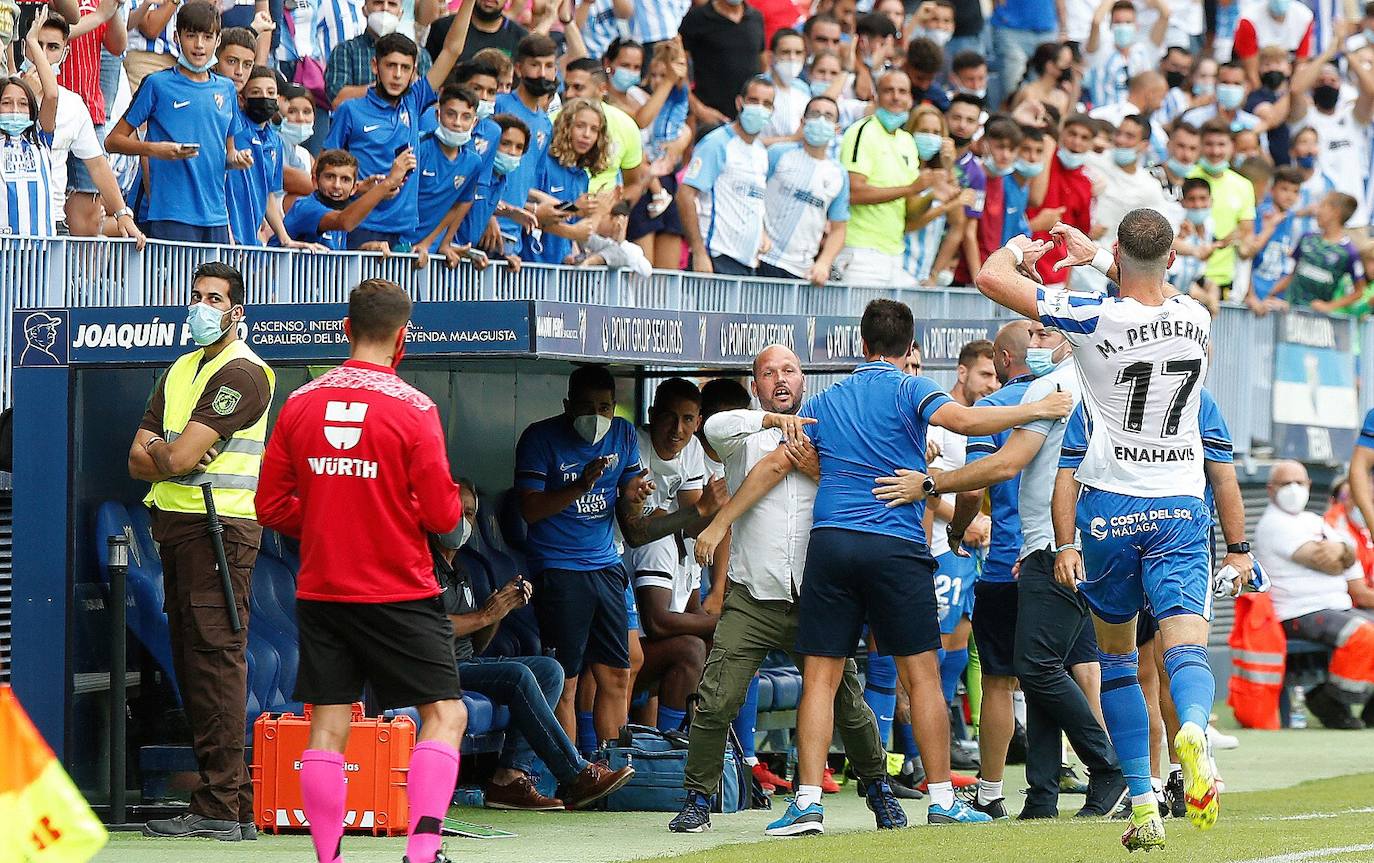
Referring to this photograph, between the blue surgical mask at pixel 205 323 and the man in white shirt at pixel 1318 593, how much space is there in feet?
30.6

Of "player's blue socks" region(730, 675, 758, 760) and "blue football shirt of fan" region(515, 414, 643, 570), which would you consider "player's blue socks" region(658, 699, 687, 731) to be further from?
"blue football shirt of fan" region(515, 414, 643, 570)

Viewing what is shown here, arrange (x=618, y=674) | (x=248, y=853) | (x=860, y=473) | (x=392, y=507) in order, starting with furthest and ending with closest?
1. (x=618, y=674)
2. (x=860, y=473)
3. (x=248, y=853)
4. (x=392, y=507)

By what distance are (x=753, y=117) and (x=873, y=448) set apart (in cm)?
644

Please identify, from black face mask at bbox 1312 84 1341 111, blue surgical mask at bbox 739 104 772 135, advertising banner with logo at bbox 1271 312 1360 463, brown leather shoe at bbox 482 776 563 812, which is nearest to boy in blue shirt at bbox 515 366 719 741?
brown leather shoe at bbox 482 776 563 812

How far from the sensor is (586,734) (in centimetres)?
1118

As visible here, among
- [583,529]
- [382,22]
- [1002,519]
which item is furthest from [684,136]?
[1002,519]

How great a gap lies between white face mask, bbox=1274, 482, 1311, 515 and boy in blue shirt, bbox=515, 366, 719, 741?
659 centimetres

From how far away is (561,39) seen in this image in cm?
1664

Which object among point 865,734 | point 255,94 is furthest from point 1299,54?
point 865,734

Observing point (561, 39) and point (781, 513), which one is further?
point (561, 39)

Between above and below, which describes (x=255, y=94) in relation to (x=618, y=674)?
above

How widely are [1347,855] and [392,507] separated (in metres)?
3.52

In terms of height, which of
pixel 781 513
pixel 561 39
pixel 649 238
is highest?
pixel 561 39

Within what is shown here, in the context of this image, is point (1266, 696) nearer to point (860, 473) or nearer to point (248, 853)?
point (860, 473)
